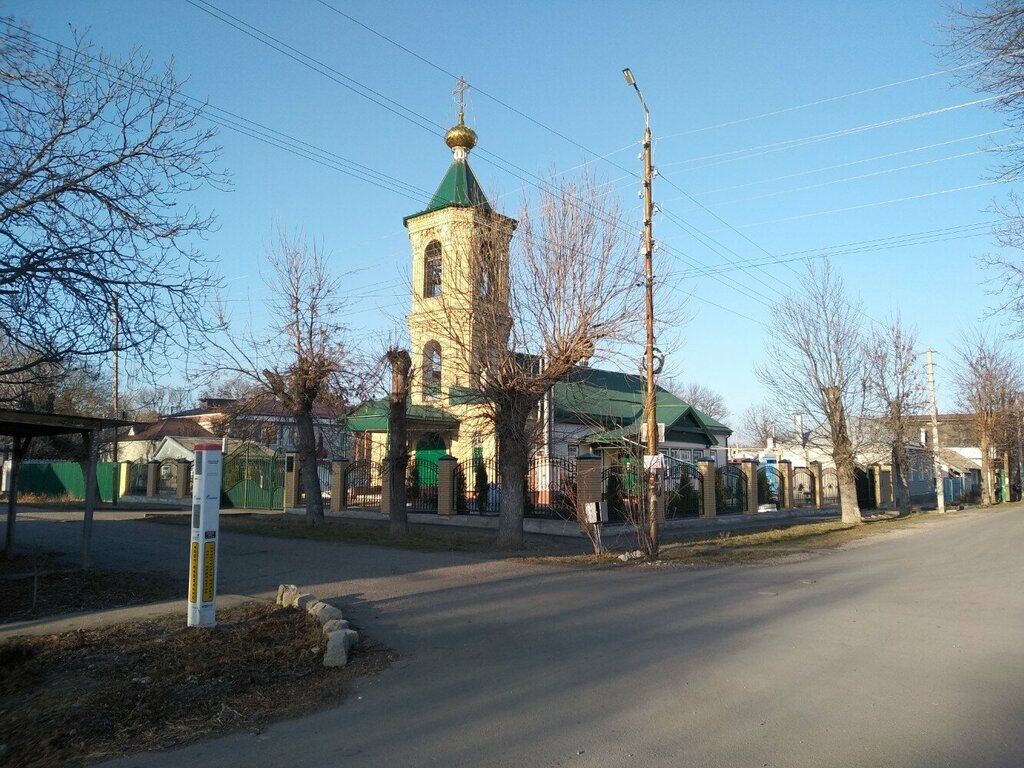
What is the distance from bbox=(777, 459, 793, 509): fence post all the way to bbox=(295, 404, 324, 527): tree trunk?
2081 centimetres

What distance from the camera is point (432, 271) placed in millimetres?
20391

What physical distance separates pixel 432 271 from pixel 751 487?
1773cm

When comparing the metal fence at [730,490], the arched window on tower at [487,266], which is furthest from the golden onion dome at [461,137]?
the metal fence at [730,490]

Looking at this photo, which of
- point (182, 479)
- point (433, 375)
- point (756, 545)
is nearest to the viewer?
point (756, 545)

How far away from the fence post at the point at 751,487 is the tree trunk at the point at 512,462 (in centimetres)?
1607

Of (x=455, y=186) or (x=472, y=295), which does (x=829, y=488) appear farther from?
(x=472, y=295)

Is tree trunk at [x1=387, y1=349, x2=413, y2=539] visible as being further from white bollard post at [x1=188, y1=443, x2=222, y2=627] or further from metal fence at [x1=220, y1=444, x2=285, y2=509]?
metal fence at [x1=220, y1=444, x2=285, y2=509]

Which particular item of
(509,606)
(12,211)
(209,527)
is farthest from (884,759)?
(12,211)

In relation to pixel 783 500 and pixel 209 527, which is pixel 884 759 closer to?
pixel 209 527

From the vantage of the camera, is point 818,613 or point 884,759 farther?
point 818,613

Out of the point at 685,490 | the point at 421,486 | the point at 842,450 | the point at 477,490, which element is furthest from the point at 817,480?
the point at 421,486

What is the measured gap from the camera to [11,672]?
668 centimetres

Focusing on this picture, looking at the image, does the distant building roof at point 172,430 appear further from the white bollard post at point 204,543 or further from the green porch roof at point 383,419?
the white bollard post at point 204,543

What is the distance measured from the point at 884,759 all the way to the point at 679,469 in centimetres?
2364
